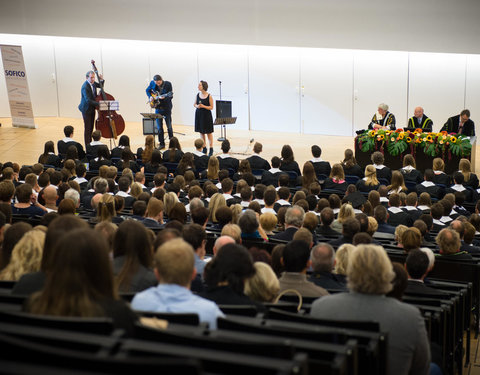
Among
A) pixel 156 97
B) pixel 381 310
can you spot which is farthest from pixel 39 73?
pixel 381 310

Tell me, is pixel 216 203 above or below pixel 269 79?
below

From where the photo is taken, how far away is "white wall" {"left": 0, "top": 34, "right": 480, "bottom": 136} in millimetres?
17703

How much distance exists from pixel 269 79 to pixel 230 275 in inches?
631

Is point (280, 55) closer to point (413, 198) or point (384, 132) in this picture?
point (384, 132)

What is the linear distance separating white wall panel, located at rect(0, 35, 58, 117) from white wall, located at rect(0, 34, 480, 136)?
0.11ft

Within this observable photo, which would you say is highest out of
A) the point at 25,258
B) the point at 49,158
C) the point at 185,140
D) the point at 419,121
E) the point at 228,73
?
the point at 228,73

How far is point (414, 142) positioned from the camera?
43.7 feet

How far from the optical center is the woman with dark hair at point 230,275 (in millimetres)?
3928

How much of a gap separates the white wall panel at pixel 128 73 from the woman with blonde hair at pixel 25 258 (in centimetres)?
1668

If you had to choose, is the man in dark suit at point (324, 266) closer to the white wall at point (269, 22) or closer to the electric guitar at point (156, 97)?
the electric guitar at point (156, 97)

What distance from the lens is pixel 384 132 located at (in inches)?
534

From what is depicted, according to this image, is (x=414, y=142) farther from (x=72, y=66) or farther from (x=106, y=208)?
(x=72, y=66)

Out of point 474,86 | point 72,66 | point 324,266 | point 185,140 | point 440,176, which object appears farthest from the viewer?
point 72,66

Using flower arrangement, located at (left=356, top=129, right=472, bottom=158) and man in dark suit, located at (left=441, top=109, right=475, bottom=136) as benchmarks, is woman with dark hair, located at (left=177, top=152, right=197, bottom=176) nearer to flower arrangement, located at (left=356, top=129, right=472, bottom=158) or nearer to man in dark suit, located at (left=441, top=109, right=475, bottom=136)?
flower arrangement, located at (left=356, top=129, right=472, bottom=158)
